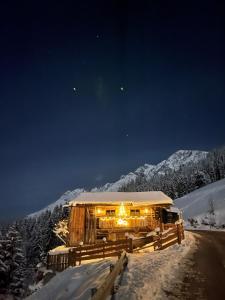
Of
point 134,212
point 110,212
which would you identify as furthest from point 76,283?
point 134,212

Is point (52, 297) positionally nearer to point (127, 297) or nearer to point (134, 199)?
point (127, 297)

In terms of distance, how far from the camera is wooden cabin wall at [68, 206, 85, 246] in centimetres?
3144

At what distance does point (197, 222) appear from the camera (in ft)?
199

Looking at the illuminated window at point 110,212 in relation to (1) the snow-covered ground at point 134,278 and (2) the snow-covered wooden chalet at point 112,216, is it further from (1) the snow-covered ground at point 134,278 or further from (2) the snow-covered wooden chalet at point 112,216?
(1) the snow-covered ground at point 134,278

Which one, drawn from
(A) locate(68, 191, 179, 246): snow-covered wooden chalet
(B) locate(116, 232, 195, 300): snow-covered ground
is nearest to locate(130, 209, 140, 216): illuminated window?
(A) locate(68, 191, 179, 246): snow-covered wooden chalet

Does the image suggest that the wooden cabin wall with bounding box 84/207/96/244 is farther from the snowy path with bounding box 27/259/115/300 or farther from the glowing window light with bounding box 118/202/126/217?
the snowy path with bounding box 27/259/115/300

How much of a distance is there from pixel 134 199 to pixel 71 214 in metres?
7.47

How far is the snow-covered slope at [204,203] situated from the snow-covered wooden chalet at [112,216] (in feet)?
95.5

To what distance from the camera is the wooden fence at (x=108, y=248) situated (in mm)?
18406

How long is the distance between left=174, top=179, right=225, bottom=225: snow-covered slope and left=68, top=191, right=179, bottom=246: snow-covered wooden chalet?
2911 cm

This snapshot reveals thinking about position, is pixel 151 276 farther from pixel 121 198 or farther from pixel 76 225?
pixel 121 198

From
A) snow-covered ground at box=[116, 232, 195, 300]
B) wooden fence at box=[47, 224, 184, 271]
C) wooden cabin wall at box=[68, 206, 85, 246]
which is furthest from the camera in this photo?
wooden cabin wall at box=[68, 206, 85, 246]

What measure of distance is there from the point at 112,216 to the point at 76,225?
420cm

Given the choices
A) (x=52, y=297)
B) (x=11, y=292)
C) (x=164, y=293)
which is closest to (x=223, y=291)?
(x=164, y=293)
